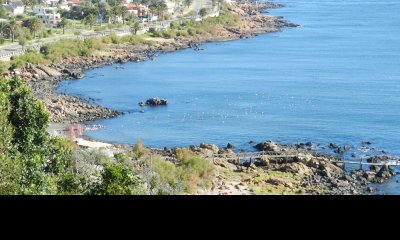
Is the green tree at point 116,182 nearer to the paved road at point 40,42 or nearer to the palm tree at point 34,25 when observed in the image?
the paved road at point 40,42

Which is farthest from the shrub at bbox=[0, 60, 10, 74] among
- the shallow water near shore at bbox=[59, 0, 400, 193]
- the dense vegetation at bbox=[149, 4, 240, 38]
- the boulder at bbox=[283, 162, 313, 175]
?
the dense vegetation at bbox=[149, 4, 240, 38]

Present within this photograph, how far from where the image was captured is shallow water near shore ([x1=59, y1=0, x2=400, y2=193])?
19266mm

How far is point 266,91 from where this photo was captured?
25844 mm

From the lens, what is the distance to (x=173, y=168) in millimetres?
13117

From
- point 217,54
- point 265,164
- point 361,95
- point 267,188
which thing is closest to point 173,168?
point 267,188

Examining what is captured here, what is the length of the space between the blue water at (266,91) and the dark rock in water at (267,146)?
1.35 ft

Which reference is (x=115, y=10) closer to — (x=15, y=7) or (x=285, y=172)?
(x=15, y=7)

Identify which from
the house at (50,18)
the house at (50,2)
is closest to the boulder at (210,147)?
the house at (50,18)

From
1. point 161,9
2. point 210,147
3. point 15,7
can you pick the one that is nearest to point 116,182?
point 210,147

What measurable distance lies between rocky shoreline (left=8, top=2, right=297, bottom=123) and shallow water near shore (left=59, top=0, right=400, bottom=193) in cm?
88

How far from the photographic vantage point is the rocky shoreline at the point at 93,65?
70.3ft

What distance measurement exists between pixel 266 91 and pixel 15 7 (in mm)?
24300

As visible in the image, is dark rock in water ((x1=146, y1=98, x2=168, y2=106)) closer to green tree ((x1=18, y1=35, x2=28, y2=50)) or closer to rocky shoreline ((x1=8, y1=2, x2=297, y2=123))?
rocky shoreline ((x1=8, y1=2, x2=297, y2=123))
